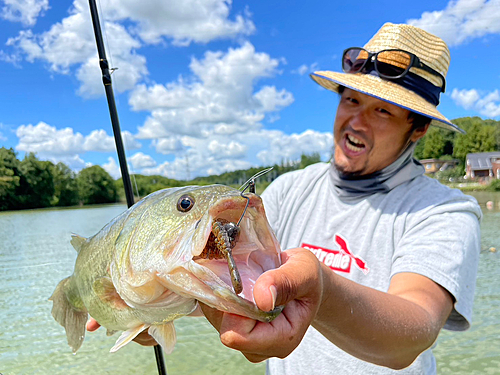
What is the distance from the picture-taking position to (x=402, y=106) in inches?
87.0

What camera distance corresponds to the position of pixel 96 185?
13.1 metres

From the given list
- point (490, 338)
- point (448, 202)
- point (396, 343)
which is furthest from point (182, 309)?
point (490, 338)

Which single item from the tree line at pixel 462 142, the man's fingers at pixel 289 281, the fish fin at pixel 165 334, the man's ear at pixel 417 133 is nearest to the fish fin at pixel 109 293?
the fish fin at pixel 165 334

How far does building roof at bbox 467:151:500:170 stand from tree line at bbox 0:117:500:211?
2.45m

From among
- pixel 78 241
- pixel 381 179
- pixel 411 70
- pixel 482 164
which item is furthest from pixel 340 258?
pixel 482 164

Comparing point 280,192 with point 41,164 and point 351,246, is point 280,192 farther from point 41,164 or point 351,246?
point 41,164

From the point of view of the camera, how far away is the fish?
3.37 ft

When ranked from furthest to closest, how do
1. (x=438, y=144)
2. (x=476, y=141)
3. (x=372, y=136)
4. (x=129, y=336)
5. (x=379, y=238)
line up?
(x=438, y=144)
(x=476, y=141)
(x=372, y=136)
(x=379, y=238)
(x=129, y=336)

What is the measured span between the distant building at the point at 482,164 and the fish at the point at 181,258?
66359 mm

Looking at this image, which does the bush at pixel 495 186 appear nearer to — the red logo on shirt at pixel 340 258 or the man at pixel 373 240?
the man at pixel 373 240

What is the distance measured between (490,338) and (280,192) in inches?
A: 300

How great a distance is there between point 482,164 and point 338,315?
68012 millimetres

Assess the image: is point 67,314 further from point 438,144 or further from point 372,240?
point 438,144

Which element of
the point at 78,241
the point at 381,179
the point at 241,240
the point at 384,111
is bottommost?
the point at 78,241
